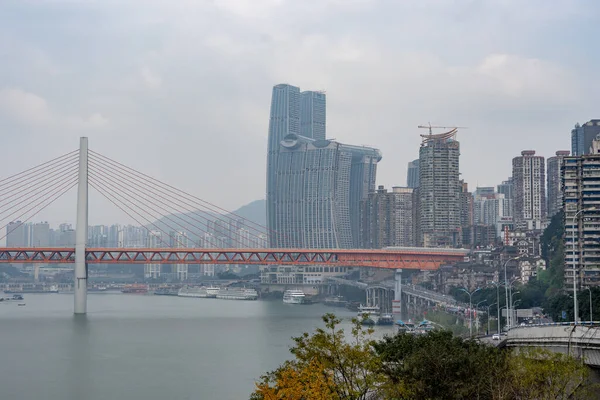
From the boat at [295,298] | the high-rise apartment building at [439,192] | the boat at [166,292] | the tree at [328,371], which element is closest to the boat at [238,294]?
the boat at [295,298]

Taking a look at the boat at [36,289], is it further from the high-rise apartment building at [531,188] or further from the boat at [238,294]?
the high-rise apartment building at [531,188]

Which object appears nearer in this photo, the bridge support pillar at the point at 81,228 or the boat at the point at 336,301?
the bridge support pillar at the point at 81,228

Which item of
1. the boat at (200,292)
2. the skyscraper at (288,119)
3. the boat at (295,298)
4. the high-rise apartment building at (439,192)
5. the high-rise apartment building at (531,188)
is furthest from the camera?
the skyscraper at (288,119)

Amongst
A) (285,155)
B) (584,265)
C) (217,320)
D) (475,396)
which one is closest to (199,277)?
(285,155)

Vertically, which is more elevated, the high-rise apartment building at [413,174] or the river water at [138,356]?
the high-rise apartment building at [413,174]

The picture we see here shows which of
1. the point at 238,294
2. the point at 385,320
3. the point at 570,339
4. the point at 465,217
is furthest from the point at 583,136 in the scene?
the point at 570,339

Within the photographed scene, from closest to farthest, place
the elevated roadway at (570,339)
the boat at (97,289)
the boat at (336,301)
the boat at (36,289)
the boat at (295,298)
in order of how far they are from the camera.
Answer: the elevated roadway at (570,339)
the boat at (336,301)
the boat at (295,298)
the boat at (36,289)
the boat at (97,289)

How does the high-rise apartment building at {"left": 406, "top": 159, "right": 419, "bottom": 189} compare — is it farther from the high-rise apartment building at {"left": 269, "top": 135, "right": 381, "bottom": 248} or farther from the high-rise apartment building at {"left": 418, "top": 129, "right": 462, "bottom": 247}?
the high-rise apartment building at {"left": 418, "top": 129, "right": 462, "bottom": 247}
